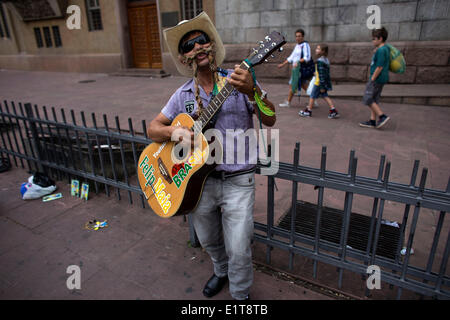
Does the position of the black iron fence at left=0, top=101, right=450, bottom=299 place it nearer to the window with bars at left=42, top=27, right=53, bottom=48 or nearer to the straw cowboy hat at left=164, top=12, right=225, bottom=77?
the straw cowboy hat at left=164, top=12, right=225, bottom=77

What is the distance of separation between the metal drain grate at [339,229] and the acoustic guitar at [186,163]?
1.42 meters

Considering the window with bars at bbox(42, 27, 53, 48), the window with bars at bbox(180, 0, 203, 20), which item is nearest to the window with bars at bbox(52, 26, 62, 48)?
the window with bars at bbox(42, 27, 53, 48)

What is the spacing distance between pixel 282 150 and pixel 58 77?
14639 millimetres

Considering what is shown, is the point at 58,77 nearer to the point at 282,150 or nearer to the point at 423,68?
the point at 282,150

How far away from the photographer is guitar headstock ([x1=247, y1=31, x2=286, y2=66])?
1.81 metres

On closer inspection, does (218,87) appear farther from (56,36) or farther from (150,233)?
(56,36)

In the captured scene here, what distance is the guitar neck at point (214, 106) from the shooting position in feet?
6.42

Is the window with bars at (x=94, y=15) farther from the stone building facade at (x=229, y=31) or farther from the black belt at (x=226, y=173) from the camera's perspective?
the black belt at (x=226, y=173)

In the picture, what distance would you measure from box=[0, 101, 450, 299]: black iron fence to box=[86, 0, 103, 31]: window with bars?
12.3 m

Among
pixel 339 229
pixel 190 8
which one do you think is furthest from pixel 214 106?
pixel 190 8

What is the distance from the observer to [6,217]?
11.9 ft

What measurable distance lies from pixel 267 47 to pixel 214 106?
0.49 meters

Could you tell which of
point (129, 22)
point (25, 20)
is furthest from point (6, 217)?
point (25, 20)

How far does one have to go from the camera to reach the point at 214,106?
6.63 ft
